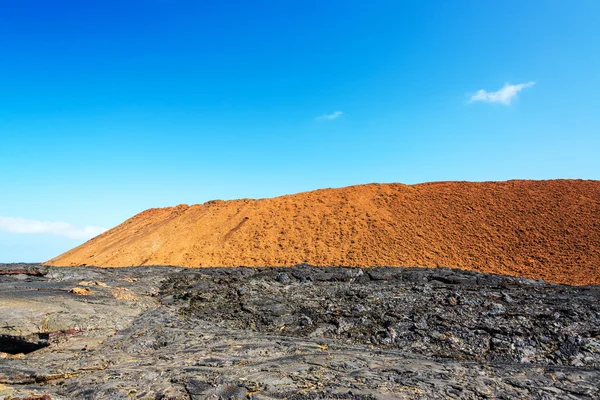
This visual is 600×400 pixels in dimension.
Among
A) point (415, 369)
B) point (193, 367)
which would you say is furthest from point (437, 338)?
point (193, 367)

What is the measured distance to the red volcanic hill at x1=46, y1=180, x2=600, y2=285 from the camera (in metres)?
15.7

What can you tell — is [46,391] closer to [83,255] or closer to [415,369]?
[415,369]

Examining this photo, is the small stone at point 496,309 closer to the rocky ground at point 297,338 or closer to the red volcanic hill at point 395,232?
the rocky ground at point 297,338

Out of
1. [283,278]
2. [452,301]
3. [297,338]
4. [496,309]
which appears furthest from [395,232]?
[297,338]

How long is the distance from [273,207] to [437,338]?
1610cm

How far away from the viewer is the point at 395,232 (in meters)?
18.2

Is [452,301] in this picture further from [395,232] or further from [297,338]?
[395,232]

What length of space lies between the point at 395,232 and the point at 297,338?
460 inches

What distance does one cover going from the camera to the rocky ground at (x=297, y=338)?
17.0ft

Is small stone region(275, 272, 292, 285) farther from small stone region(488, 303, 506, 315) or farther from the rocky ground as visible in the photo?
small stone region(488, 303, 506, 315)

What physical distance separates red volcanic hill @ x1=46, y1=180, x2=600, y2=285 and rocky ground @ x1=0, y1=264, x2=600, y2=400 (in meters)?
3.94

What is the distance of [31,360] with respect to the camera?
6359 mm

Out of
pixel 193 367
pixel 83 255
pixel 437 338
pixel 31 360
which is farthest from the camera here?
pixel 83 255

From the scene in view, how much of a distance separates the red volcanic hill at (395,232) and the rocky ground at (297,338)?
12.9 ft
